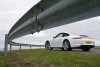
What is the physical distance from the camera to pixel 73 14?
3689 mm

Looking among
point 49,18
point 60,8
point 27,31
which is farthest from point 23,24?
point 60,8

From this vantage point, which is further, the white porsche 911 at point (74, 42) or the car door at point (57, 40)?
the car door at point (57, 40)

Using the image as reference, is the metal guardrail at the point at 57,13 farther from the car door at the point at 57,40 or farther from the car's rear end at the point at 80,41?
the car door at the point at 57,40

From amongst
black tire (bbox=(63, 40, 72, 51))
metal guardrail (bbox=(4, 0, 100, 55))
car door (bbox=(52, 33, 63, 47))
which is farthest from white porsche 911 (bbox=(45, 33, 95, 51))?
metal guardrail (bbox=(4, 0, 100, 55))

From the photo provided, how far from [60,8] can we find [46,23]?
0.95 meters

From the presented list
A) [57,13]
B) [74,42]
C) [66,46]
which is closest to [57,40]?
[66,46]

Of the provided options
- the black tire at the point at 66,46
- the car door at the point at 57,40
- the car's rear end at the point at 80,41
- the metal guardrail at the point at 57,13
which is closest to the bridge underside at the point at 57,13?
the metal guardrail at the point at 57,13

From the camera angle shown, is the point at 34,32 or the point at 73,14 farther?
the point at 34,32

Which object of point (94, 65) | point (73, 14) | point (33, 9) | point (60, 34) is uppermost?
point (60, 34)

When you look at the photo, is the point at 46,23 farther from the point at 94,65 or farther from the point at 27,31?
the point at 94,65

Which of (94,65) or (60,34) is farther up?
(60,34)

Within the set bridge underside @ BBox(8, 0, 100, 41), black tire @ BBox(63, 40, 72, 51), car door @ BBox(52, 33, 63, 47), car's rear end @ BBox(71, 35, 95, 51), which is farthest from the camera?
car door @ BBox(52, 33, 63, 47)

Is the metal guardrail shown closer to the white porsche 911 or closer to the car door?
the white porsche 911

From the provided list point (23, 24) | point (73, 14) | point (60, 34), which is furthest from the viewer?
point (60, 34)
